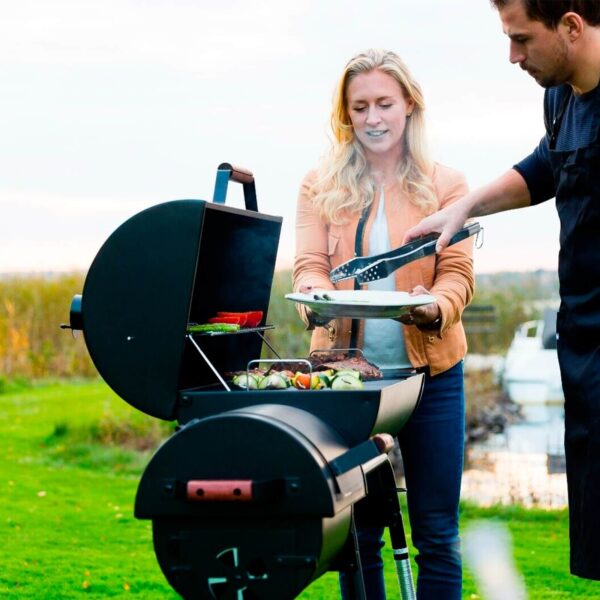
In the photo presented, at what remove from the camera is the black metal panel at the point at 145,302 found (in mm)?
2795

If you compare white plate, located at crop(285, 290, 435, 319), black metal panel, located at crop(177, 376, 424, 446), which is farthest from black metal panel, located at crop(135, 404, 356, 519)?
white plate, located at crop(285, 290, 435, 319)

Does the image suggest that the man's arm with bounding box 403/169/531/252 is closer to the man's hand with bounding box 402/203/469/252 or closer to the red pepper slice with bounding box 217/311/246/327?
the man's hand with bounding box 402/203/469/252

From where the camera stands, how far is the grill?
7.86ft

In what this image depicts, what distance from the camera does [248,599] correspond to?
2.46 m

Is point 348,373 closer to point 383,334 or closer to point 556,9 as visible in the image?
point 383,334

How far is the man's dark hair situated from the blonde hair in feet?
2.61

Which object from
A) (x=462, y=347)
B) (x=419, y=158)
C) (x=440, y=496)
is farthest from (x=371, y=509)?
(x=419, y=158)

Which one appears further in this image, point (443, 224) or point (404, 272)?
point (404, 272)

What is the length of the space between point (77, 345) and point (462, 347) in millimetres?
12071

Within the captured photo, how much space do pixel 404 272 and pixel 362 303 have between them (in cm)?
49

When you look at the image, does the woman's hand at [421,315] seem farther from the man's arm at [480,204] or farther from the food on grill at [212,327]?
the food on grill at [212,327]

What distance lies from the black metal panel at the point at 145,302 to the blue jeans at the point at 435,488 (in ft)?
3.07

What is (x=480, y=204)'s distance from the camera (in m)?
3.15

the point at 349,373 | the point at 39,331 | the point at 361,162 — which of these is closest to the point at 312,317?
the point at 349,373
